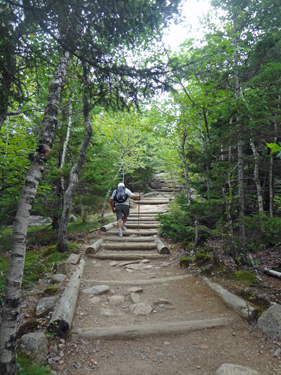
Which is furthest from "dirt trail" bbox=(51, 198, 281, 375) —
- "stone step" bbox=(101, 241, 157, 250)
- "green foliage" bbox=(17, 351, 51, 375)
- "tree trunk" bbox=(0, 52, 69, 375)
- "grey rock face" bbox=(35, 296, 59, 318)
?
"stone step" bbox=(101, 241, 157, 250)

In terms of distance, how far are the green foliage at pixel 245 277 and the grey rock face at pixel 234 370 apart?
2211mm

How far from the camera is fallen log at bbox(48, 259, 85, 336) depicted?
126 inches

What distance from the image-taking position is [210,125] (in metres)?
8.56

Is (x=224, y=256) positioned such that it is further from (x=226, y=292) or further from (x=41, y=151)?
(x=41, y=151)

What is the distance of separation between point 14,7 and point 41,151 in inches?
73.3

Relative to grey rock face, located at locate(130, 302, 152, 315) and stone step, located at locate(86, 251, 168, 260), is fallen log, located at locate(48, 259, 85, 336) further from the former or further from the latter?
stone step, located at locate(86, 251, 168, 260)

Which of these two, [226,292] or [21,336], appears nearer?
[21,336]

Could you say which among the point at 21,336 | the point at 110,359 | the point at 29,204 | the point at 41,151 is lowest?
the point at 110,359

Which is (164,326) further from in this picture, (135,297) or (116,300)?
(116,300)

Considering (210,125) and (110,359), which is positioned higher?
(210,125)

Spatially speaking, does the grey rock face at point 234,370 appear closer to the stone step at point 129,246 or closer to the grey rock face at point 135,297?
the grey rock face at point 135,297

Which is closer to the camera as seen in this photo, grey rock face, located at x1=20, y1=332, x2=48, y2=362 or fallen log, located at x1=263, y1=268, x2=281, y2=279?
grey rock face, located at x1=20, y1=332, x2=48, y2=362

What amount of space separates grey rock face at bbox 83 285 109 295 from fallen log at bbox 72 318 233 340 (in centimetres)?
134

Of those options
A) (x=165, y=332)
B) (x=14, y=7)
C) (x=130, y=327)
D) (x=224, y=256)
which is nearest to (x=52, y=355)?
(x=130, y=327)
